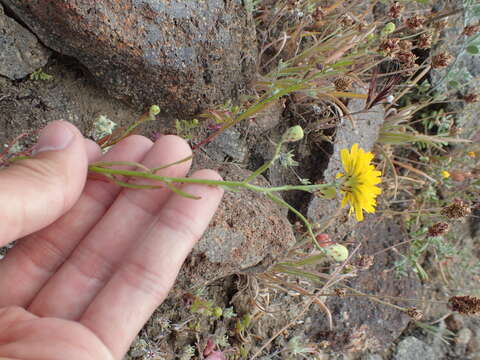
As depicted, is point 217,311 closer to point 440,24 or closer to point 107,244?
point 107,244

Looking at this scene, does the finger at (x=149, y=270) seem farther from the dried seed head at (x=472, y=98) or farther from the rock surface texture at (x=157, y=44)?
the dried seed head at (x=472, y=98)

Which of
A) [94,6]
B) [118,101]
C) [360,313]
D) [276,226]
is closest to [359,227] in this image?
[360,313]

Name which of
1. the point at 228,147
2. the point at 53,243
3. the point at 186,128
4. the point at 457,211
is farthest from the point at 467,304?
the point at 53,243

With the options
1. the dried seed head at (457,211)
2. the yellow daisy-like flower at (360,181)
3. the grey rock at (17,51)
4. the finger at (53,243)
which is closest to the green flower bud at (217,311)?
the finger at (53,243)

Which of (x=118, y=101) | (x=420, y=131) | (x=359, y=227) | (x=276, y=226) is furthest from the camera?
(x=420, y=131)

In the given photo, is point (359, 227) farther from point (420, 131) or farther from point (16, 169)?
point (16, 169)

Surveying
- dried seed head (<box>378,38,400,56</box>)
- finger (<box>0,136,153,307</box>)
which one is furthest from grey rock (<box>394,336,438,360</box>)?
finger (<box>0,136,153,307</box>)
